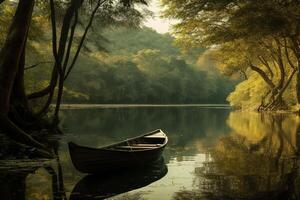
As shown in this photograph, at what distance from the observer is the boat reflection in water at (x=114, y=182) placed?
12523 millimetres

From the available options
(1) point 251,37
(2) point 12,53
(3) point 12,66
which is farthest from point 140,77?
(3) point 12,66

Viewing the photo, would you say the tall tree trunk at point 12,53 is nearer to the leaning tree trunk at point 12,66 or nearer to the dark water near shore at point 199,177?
the leaning tree trunk at point 12,66

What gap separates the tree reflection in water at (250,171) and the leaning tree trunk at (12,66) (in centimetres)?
713

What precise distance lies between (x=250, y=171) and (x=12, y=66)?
10078 millimetres

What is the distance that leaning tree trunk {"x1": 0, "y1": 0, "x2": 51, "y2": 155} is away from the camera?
1817cm

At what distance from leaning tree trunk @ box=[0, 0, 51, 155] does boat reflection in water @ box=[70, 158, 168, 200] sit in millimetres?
4684

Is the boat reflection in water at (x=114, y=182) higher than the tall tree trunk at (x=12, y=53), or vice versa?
the tall tree trunk at (x=12, y=53)

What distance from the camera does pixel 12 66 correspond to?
737 inches

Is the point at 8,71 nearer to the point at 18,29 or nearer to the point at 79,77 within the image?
the point at 18,29

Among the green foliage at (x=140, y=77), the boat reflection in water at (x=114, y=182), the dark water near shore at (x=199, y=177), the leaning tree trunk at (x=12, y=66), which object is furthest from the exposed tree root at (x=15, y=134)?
the green foliage at (x=140, y=77)

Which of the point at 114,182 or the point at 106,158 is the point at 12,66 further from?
the point at 114,182

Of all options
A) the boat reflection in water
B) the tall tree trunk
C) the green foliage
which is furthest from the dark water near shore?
the green foliage

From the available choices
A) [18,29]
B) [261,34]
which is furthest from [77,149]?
[261,34]

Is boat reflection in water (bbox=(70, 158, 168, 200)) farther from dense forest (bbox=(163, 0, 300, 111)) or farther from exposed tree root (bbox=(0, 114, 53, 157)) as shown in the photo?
dense forest (bbox=(163, 0, 300, 111))
